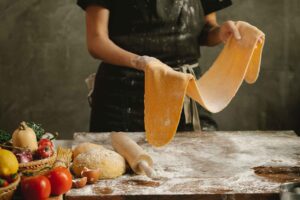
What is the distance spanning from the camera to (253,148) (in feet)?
9.55

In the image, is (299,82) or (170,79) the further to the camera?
(299,82)

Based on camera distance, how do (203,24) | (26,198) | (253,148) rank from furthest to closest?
(203,24) → (253,148) → (26,198)

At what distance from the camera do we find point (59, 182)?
218 cm

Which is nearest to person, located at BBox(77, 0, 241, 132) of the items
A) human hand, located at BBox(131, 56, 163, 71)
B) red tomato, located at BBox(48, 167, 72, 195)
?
human hand, located at BBox(131, 56, 163, 71)

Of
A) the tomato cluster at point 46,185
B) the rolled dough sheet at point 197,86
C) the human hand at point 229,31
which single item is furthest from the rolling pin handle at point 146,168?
the human hand at point 229,31

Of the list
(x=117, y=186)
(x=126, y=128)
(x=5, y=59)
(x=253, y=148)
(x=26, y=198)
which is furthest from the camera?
(x=5, y=59)

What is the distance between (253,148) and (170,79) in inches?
25.9

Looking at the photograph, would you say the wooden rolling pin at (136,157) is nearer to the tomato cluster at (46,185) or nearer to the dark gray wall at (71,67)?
the tomato cluster at (46,185)

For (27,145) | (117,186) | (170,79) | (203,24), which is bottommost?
(117,186)

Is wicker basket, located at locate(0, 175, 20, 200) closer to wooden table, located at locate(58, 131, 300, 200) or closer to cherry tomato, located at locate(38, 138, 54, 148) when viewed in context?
wooden table, located at locate(58, 131, 300, 200)

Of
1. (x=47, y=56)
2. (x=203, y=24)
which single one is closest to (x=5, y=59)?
(x=47, y=56)

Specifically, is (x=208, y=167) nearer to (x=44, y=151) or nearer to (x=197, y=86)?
(x=197, y=86)

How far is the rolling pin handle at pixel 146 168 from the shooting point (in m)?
2.43

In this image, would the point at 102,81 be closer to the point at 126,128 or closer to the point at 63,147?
the point at 126,128
